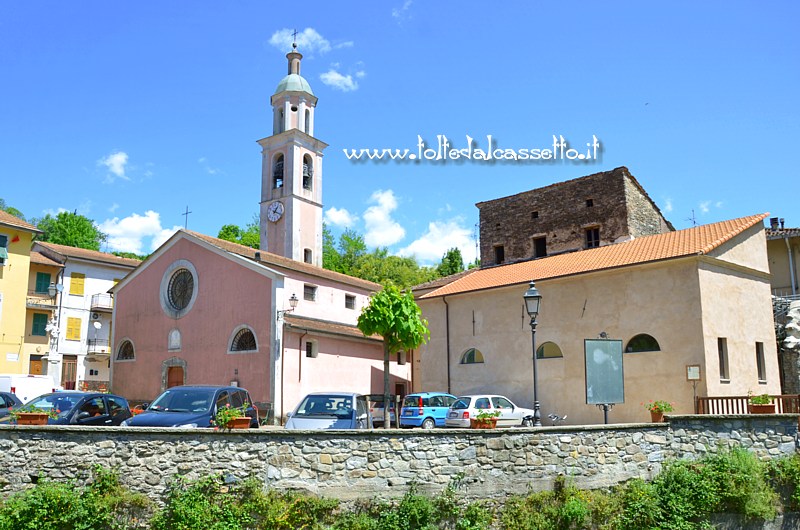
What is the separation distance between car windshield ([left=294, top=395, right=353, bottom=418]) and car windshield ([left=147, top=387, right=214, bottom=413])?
2.33m

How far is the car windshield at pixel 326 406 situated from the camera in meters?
15.8

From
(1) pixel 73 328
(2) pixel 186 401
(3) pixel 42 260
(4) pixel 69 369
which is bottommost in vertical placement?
(2) pixel 186 401

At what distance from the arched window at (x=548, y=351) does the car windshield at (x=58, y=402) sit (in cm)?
1526

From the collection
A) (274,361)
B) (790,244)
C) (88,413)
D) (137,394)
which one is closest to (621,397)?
(88,413)

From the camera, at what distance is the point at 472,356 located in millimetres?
26641

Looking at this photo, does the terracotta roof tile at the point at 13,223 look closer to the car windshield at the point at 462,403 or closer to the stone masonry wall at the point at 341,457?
the car windshield at the point at 462,403

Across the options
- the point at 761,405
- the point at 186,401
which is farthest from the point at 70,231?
the point at 761,405

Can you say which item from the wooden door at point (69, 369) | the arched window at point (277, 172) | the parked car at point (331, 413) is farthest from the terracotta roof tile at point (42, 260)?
the parked car at point (331, 413)

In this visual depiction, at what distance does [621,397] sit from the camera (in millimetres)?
17531

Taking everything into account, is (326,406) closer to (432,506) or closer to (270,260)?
(432,506)

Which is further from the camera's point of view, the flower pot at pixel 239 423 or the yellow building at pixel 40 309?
the yellow building at pixel 40 309

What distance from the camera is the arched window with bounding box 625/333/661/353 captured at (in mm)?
21516

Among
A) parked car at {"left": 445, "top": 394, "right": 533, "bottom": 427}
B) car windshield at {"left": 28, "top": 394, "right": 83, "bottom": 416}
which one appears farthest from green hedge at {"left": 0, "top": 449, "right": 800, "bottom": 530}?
parked car at {"left": 445, "top": 394, "right": 533, "bottom": 427}

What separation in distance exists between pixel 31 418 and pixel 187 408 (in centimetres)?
293
